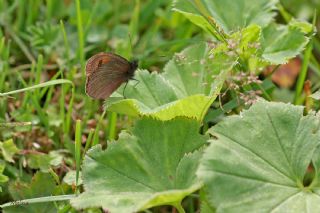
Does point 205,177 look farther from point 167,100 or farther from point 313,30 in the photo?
point 313,30

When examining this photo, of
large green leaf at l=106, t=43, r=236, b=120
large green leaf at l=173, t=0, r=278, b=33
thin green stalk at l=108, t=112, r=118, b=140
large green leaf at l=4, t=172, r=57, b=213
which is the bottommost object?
large green leaf at l=4, t=172, r=57, b=213

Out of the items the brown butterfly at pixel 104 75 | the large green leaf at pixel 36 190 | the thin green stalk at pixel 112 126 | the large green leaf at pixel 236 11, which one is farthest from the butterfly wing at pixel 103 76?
the large green leaf at pixel 236 11

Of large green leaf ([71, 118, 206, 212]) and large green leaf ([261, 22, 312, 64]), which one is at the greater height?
large green leaf ([261, 22, 312, 64])

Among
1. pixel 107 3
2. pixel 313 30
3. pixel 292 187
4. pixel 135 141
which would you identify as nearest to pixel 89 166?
pixel 135 141

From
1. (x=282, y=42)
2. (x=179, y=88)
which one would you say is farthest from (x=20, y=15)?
(x=282, y=42)

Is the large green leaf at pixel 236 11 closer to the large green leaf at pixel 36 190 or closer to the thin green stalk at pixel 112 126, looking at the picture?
the thin green stalk at pixel 112 126

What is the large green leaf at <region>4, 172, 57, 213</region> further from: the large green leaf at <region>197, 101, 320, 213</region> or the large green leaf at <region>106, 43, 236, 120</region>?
the large green leaf at <region>197, 101, 320, 213</region>

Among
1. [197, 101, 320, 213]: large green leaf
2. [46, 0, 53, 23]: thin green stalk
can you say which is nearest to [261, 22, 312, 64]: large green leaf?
[197, 101, 320, 213]: large green leaf

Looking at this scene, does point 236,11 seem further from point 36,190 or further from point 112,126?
point 36,190
